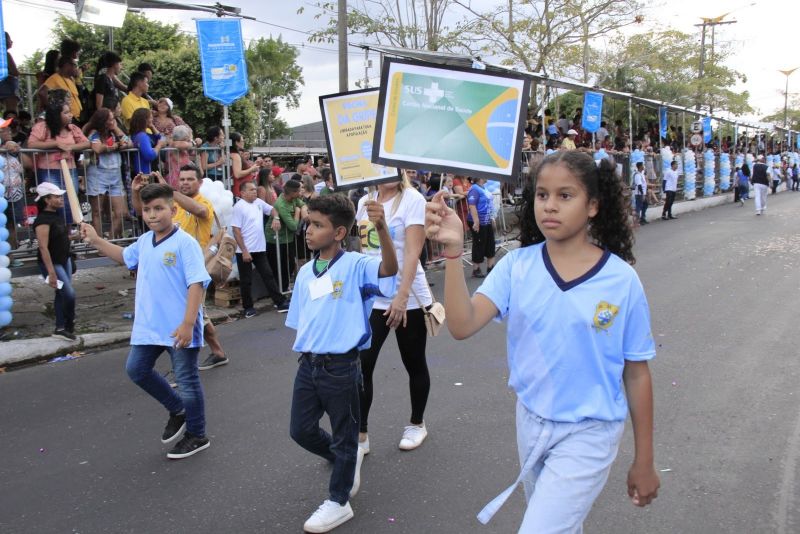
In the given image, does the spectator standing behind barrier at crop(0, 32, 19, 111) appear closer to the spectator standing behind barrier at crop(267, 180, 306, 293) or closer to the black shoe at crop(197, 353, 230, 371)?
the spectator standing behind barrier at crop(267, 180, 306, 293)

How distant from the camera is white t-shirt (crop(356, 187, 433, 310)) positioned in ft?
13.2

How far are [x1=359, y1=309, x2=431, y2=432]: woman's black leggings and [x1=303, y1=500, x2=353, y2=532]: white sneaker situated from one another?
69cm

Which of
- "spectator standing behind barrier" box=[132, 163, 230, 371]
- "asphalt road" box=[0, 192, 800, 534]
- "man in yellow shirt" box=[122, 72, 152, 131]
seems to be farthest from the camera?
"man in yellow shirt" box=[122, 72, 152, 131]

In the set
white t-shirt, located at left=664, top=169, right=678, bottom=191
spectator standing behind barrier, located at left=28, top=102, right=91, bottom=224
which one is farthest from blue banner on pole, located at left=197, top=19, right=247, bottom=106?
white t-shirt, located at left=664, top=169, right=678, bottom=191

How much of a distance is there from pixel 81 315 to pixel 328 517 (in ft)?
20.9

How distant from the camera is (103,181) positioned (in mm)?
8742

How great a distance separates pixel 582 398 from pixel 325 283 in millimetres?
1658

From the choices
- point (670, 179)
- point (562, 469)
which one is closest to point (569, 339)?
point (562, 469)

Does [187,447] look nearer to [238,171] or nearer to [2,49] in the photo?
[2,49]

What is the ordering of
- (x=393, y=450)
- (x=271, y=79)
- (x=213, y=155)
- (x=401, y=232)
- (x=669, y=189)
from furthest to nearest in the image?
1. (x=271, y=79)
2. (x=669, y=189)
3. (x=213, y=155)
4. (x=393, y=450)
5. (x=401, y=232)

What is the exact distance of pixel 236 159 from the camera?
34.1 feet

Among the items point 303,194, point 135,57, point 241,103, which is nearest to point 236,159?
point 303,194

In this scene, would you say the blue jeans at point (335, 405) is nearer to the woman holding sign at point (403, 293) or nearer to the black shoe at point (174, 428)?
the woman holding sign at point (403, 293)

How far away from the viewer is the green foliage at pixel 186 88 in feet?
78.0
